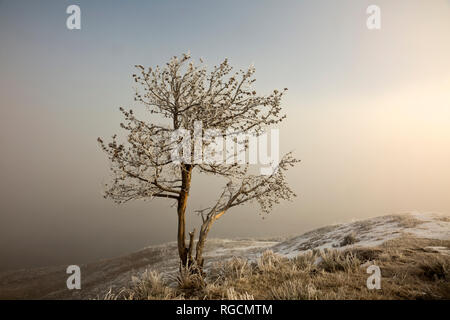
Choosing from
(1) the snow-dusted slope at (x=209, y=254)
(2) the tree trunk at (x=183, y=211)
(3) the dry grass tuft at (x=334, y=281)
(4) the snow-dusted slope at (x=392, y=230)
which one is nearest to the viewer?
(3) the dry grass tuft at (x=334, y=281)

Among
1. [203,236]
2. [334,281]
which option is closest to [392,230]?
[334,281]

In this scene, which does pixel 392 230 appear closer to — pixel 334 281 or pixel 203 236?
pixel 334 281

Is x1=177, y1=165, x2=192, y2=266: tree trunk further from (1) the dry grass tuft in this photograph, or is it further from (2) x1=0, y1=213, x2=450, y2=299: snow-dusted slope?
(1) the dry grass tuft

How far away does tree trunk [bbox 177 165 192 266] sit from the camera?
914 centimetres

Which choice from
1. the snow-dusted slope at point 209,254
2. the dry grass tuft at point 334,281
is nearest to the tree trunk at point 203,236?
the dry grass tuft at point 334,281

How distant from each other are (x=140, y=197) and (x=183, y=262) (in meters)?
2.90

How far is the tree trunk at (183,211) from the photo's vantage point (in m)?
9.14

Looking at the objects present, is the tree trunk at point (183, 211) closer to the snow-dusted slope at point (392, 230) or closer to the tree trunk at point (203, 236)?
the tree trunk at point (203, 236)

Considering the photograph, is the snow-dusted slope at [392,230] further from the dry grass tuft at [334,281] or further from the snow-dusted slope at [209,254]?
the dry grass tuft at [334,281]

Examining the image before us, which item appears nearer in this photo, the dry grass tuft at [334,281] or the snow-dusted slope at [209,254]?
the dry grass tuft at [334,281]

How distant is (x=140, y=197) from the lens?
347 inches

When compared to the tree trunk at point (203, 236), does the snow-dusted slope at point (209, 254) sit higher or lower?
lower

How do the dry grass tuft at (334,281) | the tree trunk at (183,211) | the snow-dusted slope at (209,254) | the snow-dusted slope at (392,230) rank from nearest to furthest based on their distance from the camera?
1. the dry grass tuft at (334,281)
2. the tree trunk at (183,211)
3. the snow-dusted slope at (392,230)
4. the snow-dusted slope at (209,254)
